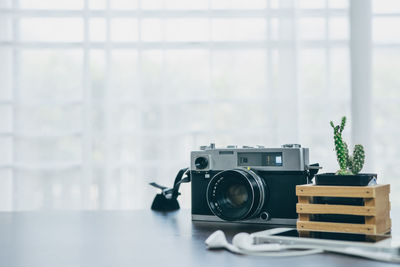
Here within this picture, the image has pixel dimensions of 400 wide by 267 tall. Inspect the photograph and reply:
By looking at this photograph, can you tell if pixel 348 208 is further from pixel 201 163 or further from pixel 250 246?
pixel 201 163

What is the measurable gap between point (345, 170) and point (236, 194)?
12.8 inches

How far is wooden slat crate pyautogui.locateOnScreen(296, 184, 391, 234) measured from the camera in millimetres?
991

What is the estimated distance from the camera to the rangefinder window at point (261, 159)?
130 centimetres

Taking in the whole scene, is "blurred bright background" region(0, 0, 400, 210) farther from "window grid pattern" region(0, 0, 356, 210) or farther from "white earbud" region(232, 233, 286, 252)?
"white earbud" region(232, 233, 286, 252)

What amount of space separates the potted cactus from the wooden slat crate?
2 centimetres

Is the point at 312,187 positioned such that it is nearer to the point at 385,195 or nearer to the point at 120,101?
the point at 385,195

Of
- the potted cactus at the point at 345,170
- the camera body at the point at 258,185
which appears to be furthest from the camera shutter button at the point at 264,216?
the potted cactus at the point at 345,170

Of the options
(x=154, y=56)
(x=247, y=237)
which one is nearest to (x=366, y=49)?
(x=154, y=56)

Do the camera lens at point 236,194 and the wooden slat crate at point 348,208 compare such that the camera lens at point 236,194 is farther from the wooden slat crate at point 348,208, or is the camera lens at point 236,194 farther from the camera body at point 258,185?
the wooden slat crate at point 348,208

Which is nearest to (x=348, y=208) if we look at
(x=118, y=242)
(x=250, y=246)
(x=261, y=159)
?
(x=250, y=246)

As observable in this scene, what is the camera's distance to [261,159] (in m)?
1.32

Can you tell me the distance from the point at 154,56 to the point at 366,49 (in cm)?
116

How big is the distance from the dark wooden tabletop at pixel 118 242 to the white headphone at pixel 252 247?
0.06 ft

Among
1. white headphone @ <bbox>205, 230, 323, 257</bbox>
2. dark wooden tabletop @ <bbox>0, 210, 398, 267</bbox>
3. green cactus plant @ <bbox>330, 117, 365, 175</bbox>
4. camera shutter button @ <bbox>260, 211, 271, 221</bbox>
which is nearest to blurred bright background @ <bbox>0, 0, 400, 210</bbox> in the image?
dark wooden tabletop @ <bbox>0, 210, 398, 267</bbox>
